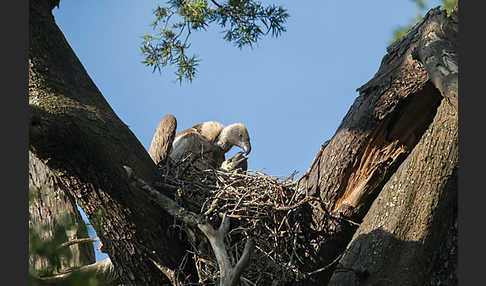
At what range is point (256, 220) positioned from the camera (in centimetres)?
418

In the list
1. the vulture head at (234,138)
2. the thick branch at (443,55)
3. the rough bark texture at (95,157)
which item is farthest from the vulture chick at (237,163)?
the thick branch at (443,55)

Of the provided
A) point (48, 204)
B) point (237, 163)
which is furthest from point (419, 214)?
point (48, 204)

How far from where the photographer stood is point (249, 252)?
3.21 meters

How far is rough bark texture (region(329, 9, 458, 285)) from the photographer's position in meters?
3.96

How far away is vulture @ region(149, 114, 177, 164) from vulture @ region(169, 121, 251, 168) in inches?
49.0

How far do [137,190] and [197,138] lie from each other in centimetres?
349

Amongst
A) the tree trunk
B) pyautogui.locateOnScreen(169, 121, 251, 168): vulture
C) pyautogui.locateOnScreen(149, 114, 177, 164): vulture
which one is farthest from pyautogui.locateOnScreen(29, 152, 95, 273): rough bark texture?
pyautogui.locateOnScreen(169, 121, 251, 168): vulture

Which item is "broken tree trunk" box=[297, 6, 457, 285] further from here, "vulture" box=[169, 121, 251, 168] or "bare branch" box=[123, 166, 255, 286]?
"vulture" box=[169, 121, 251, 168]

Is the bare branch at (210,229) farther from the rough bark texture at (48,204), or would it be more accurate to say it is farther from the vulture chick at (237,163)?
the vulture chick at (237,163)

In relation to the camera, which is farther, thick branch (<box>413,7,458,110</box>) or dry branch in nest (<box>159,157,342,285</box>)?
dry branch in nest (<box>159,157,342,285</box>)

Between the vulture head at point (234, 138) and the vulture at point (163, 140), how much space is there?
1888 mm

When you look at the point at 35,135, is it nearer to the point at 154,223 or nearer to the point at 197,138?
the point at 154,223

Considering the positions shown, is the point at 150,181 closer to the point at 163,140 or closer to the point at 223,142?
the point at 163,140

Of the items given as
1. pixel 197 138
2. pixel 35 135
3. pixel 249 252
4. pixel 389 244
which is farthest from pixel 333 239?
pixel 197 138
